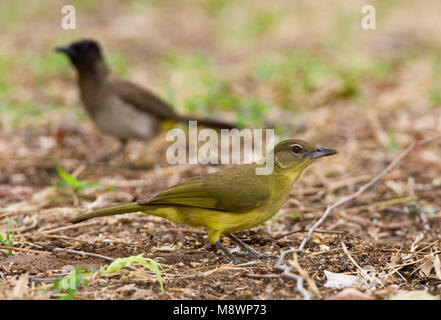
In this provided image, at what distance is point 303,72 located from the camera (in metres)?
10.7

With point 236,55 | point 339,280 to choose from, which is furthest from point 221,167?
point 236,55

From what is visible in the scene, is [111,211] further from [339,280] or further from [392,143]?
[392,143]

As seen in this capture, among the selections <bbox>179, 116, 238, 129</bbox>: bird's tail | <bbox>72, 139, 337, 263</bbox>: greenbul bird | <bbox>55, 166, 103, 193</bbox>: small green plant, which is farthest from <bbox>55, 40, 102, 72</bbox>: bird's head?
<bbox>72, 139, 337, 263</bbox>: greenbul bird

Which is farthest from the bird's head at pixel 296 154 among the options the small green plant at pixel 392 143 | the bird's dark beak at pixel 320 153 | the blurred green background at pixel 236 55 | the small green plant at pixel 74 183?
the blurred green background at pixel 236 55

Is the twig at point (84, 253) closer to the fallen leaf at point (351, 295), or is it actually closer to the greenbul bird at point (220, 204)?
the greenbul bird at point (220, 204)

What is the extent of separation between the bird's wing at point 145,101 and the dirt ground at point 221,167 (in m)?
0.50

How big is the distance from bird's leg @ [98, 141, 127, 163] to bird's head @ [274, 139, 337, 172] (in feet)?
11.0

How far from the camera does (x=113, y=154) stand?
777 centimetres

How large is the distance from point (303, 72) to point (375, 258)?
6.92 meters

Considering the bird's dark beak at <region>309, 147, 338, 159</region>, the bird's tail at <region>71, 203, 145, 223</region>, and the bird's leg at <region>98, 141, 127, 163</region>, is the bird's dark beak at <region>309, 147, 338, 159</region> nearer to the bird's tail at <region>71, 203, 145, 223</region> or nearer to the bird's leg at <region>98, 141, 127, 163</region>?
the bird's tail at <region>71, 203, 145, 223</region>

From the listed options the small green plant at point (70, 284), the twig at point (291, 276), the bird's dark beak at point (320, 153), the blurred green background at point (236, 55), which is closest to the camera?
the small green plant at point (70, 284)

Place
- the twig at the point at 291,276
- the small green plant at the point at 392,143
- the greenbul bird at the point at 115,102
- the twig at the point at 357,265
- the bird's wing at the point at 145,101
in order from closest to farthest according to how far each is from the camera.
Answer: the twig at the point at 291,276
the twig at the point at 357,265
the small green plant at the point at 392,143
the greenbul bird at the point at 115,102
the bird's wing at the point at 145,101

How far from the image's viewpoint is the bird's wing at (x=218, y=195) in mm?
4242
